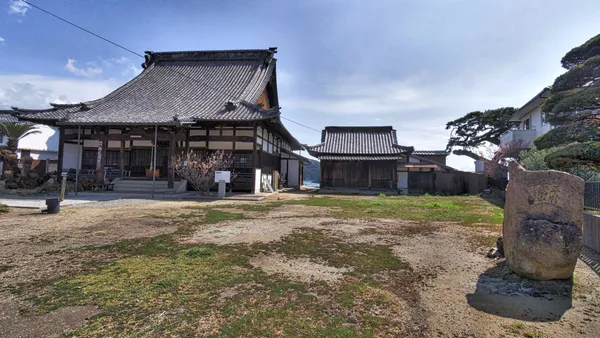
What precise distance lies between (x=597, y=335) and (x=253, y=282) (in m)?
3.28

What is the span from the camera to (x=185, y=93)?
68.4ft

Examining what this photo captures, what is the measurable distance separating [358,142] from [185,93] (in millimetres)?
13842

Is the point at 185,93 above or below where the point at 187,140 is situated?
above

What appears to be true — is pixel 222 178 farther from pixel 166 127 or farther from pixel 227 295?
pixel 227 295

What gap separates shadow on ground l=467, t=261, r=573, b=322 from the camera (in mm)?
2933

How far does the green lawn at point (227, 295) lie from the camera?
8.20ft

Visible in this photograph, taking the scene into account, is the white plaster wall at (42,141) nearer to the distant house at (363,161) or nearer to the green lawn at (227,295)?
the distant house at (363,161)

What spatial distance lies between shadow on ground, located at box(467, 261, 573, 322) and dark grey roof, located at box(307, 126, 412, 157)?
1881 cm

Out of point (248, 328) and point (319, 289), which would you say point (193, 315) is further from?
point (319, 289)

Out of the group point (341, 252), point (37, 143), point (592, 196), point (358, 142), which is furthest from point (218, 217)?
point (37, 143)

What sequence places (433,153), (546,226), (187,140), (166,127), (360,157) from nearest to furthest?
1. (546,226)
2. (166,127)
3. (187,140)
4. (360,157)
5. (433,153)

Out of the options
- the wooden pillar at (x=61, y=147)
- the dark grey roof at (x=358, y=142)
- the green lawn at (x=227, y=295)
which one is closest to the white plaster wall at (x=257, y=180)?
the dark grey roof at (x=358, y=142)

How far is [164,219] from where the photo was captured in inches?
315

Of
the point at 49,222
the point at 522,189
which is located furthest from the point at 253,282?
the point at 49,222
